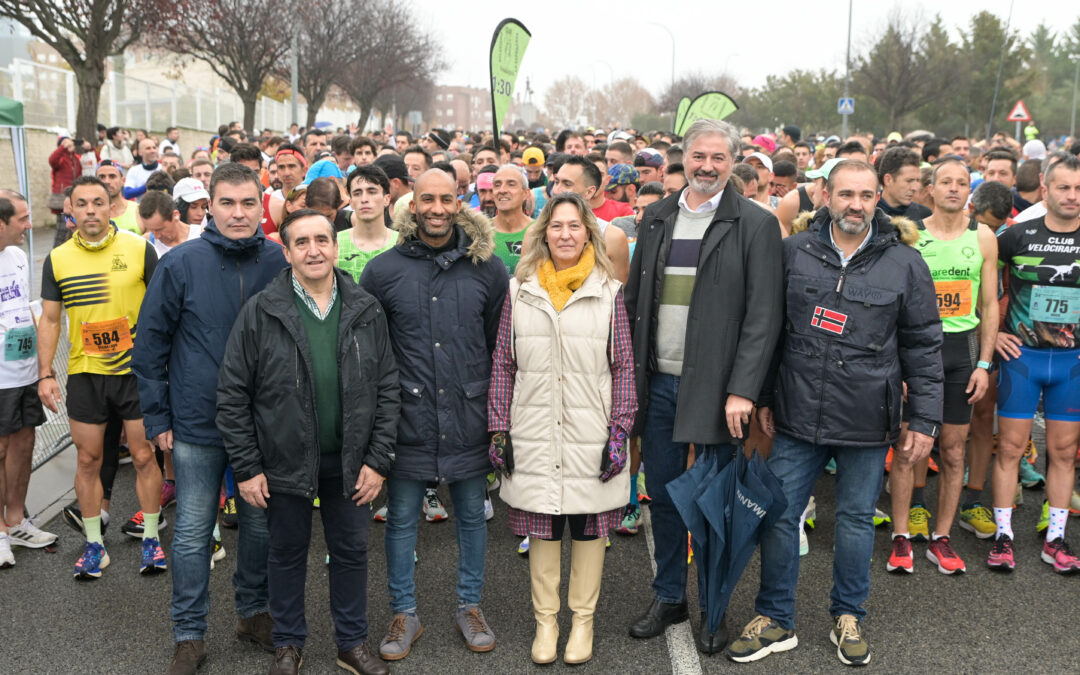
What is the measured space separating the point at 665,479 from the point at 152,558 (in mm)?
2871

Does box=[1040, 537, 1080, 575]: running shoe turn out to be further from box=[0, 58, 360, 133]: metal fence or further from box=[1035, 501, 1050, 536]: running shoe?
box=[0, 58, 360, 133]: metal fence

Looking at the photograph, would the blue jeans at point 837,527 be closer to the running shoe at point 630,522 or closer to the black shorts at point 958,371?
the black shorts at point 958,371

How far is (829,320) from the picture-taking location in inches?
158

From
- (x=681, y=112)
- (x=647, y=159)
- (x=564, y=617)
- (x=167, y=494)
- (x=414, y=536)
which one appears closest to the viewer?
(x=414, y=536)

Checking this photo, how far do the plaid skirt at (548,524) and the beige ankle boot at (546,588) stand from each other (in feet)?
0.19

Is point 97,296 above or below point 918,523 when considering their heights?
above

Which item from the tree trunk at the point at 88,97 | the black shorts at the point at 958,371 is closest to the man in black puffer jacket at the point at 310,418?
the black shorts at the point at 958,371

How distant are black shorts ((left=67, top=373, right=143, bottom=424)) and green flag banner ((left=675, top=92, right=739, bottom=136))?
38.3 ft

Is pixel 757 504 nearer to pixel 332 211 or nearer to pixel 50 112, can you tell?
pixel 332 211

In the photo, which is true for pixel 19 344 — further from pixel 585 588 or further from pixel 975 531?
pixel 975 531

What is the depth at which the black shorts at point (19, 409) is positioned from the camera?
5.14 meters

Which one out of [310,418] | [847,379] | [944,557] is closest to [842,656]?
[847,379]

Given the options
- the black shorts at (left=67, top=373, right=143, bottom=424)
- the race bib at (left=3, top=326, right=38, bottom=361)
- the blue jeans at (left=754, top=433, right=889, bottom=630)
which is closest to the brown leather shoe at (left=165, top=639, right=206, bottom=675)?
the black shorts at (left=67, top=373, right=143, bottom=424)

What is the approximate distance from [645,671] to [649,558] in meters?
1.29
